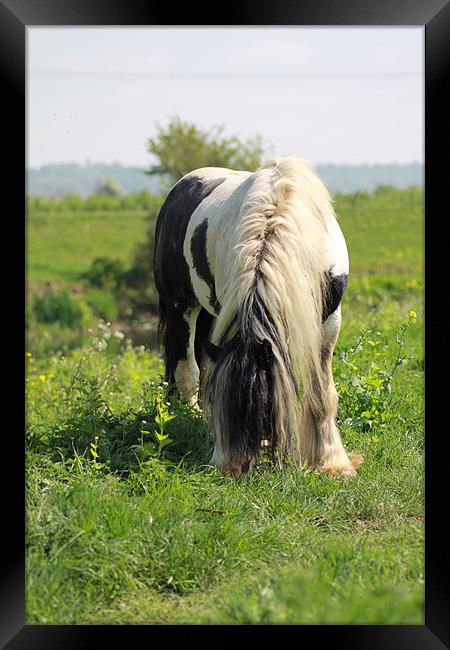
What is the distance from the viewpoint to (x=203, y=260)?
5.40m

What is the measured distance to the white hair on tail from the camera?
4234mm

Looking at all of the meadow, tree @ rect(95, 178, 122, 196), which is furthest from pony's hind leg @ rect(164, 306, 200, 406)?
tree @ rect(95, 178, 122, 196)

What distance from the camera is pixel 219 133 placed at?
17766mm

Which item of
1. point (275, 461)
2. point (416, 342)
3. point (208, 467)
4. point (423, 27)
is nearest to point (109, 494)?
point (208, 467)

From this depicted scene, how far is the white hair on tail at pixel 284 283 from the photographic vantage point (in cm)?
423

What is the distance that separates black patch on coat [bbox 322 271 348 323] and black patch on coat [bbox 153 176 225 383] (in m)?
1.40

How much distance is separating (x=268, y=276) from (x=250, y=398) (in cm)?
66

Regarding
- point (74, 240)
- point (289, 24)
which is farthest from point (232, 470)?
point (74, 240)

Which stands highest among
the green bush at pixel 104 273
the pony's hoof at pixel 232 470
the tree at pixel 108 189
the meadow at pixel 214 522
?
the tree at pixel 108 189

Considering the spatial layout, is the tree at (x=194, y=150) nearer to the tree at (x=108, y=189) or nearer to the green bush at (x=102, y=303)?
the green bush at (x=102, y=303)

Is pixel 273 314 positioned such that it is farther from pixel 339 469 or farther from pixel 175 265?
pixel 175 265

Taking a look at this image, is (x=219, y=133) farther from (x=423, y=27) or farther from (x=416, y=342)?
(x=423, y=27)

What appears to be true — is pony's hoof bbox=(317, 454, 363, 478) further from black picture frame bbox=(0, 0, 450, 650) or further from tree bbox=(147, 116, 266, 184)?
tree bbox=(147, 116, 266, 184)

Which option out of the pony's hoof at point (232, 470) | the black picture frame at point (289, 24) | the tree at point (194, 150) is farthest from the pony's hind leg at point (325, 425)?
the tree at point (194, 150)
